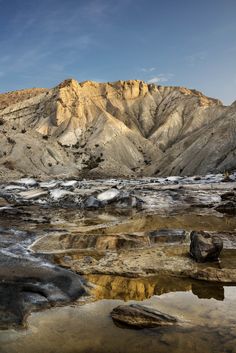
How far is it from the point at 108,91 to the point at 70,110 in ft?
62.7

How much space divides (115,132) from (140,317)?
91.0m

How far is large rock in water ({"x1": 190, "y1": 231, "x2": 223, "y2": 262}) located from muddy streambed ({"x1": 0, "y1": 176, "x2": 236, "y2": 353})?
0.80 feet

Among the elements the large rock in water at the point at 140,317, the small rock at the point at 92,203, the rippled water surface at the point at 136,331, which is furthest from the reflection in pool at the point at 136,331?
the small rock at the point at 92,203

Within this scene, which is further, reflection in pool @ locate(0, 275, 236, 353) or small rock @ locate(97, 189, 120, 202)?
small rock @ locate(97, 189, 120, 202)

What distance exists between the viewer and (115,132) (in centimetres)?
9712

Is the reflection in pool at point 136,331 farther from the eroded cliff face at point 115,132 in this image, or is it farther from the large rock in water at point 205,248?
the eroded cliff face at point 115,132

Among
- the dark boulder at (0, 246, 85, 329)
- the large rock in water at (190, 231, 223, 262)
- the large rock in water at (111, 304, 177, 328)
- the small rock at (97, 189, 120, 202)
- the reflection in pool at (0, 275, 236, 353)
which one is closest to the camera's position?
the reflection in pool at (0, 275, 236, 353)

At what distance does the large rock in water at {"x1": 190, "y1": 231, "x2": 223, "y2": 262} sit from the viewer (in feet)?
37.2

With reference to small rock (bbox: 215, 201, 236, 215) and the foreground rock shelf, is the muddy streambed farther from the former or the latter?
small rock (bbox: 215, 201, 236, 215)

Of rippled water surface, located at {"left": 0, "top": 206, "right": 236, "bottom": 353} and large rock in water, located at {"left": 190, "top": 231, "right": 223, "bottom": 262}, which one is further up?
large rock in water, located at {"left": 190, "top": 231, "right": 223, "bottom": 262}

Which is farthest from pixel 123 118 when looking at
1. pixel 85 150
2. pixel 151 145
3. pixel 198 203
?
pixel 198 203

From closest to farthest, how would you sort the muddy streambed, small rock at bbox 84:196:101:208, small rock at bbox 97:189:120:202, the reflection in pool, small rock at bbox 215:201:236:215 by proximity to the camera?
the reflection in pool
the muddy streambed
small rock at bbox 215:201:236:215
small rock at bbox 84:196:101:208
small rock at bbox 97:189:120:202

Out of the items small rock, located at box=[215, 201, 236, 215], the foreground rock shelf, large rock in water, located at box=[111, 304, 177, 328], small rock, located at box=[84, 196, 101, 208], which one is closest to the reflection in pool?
large rock in water, located at box=[111, 304, 177, 328]

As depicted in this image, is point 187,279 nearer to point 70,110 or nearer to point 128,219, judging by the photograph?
point 128,219
